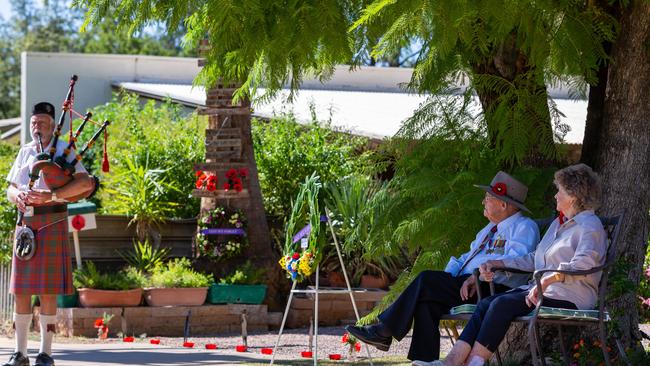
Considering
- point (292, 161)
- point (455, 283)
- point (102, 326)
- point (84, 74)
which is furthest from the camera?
point (84, 74)

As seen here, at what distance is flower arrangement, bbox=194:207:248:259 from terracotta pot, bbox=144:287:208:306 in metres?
0.95

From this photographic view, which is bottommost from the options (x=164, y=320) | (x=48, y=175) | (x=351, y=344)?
(x=164, y=320)

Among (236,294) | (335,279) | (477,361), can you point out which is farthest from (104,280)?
(477,361)

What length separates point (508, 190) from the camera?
7.19m

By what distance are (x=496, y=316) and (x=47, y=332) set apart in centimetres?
347

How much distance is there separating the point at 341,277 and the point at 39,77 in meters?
9.33

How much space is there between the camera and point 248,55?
716 cm

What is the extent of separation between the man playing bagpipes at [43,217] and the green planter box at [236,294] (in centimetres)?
457

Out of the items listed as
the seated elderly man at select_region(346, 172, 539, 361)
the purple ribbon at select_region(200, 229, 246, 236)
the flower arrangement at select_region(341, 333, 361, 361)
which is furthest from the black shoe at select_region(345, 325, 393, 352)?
the purple ribbon at select_region(200, 229, 246, 236)

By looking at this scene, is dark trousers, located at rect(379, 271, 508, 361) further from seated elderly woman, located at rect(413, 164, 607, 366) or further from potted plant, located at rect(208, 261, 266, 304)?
potted plant, located at rect(208, 261, 266, 304)

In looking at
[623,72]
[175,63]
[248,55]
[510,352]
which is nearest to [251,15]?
[248,55]

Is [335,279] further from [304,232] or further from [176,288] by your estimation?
[304,232]

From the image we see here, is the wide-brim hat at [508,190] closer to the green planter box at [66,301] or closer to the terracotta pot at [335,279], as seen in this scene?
the green planter box at [66,301]

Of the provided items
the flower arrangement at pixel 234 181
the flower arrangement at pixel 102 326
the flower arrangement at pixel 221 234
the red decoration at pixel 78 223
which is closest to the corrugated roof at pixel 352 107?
the flower arrangement at pixel 234 181
